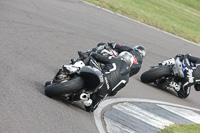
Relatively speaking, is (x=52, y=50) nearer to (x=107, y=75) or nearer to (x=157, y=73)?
(x=157, y=73)

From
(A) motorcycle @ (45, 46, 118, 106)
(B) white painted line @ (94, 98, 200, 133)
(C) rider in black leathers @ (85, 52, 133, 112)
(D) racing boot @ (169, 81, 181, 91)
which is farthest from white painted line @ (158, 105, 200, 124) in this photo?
(A) motorcycle @ (45, 46, 118, 106)

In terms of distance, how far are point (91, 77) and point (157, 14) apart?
15.9m

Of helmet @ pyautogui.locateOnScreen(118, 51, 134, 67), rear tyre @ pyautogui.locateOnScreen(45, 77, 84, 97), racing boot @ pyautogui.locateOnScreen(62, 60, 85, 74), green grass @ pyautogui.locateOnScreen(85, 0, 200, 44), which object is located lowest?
green grass @ pyautogui.locateOnScreen(85, 0, 200, 44)

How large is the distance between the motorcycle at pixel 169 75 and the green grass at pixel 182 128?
91.4 inches

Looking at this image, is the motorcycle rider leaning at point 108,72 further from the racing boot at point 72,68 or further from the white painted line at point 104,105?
the white painted line at point 104,105

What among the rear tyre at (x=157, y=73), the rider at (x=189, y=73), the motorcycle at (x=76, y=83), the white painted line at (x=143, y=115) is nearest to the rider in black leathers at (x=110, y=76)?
the motorcycle at (x=76, y=83)

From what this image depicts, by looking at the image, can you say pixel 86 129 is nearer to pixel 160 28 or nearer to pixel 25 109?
pixel 25 109

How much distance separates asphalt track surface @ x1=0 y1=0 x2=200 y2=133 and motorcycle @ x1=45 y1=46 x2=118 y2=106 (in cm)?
19

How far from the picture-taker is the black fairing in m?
6.09

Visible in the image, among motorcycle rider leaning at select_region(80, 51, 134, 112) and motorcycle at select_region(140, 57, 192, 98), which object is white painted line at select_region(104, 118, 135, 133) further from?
motorcycle at select_region(140, 57, 192, 98)

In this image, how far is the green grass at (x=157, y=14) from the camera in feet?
60.5

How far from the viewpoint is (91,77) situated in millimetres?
6102

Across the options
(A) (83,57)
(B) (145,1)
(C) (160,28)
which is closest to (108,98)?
(A) (83,57)

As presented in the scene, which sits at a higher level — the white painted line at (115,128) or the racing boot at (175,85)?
the white painted line at (115,128)
